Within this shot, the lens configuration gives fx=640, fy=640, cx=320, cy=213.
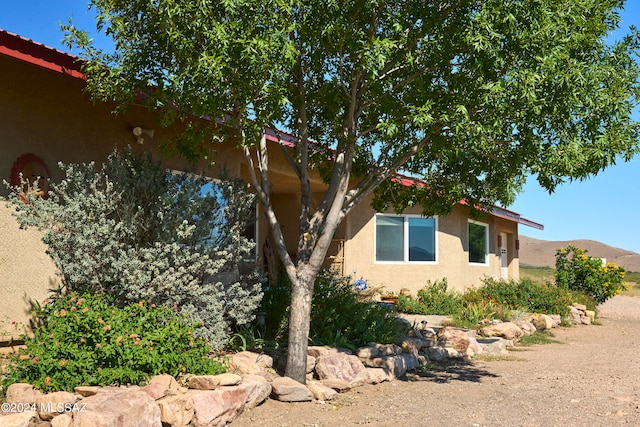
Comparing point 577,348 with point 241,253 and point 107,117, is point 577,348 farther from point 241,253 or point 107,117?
point 107,117

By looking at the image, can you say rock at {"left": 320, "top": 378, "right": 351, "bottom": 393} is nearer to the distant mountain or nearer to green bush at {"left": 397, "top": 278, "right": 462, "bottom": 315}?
green bush at {"left": 397, "top": 278, "right": 462, "bottom": 315}

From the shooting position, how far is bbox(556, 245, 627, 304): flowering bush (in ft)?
63.5

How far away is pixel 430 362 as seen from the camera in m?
9.63

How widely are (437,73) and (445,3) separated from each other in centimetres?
96

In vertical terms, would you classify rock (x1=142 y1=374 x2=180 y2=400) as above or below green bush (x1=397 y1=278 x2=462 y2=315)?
below

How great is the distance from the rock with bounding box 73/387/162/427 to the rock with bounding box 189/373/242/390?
58 centimetres

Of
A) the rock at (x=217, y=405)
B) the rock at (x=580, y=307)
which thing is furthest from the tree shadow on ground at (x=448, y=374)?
the rock at (x=580, y=307)

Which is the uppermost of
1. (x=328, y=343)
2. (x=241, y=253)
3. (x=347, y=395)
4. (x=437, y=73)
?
(x=437, y=73)

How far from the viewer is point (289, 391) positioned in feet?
22.0

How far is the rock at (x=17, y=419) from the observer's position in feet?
15.5

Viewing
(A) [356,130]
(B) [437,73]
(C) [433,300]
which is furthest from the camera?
(C) [433,300]

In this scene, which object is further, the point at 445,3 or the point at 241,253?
the point at 241,253

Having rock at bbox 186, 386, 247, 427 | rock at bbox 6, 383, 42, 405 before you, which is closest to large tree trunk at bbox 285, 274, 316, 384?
rock at bbox 186, 386, 247, 427

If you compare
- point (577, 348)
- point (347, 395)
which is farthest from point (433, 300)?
point (347, 395)
